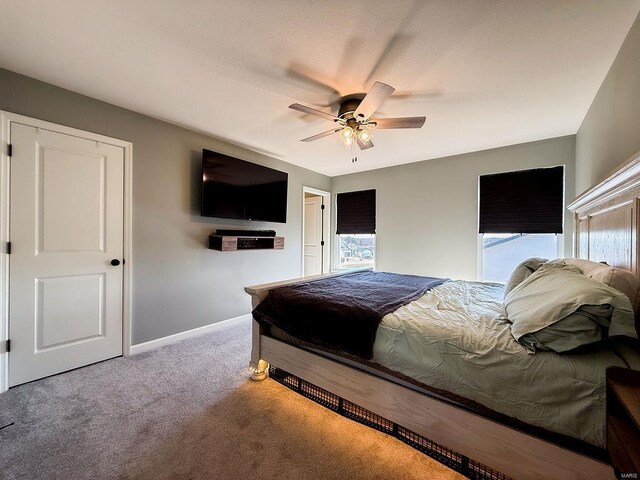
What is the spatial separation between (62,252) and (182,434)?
75.8 inches

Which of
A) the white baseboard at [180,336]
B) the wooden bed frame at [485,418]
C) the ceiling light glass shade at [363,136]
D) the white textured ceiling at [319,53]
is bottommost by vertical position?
the white baseboard at [180,336]

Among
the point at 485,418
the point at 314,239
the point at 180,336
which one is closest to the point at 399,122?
the point at 485,418

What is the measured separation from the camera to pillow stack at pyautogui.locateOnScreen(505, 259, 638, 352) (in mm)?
1002

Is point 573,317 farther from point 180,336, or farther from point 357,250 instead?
point 357,250

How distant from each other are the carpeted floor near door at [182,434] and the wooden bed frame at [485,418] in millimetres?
221

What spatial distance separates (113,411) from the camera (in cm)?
180

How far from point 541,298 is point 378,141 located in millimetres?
2584

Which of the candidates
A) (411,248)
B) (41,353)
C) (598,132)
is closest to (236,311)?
(41,353)

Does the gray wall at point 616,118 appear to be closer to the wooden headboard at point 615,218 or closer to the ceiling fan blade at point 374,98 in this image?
the wooden headboard at point 615,218

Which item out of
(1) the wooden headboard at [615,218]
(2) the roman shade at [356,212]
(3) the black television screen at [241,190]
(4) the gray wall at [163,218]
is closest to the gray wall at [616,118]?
A: (1) the wooden headboard at [615,218]

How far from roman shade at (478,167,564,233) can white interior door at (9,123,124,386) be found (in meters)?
4.49

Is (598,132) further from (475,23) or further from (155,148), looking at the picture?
(155,148)

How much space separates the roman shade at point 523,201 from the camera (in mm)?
3205

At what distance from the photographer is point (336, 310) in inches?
67.9
